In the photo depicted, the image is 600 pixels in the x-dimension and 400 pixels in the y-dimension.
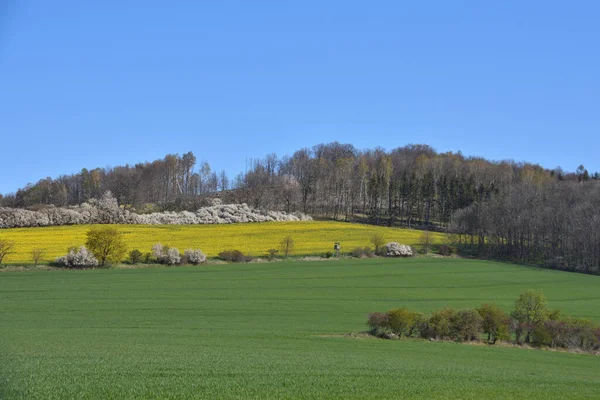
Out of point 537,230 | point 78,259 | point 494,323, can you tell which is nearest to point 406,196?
point 537,230

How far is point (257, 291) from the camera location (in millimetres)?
51938

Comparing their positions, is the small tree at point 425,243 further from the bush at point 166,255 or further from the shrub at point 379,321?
the shrub at point 379,321

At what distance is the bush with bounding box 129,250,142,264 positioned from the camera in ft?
212

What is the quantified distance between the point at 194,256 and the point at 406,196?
72954 mm

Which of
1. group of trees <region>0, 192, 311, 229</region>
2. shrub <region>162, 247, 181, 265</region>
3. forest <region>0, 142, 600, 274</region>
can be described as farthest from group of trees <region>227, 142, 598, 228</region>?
shrub <region>162, 247, 181, 265</region>

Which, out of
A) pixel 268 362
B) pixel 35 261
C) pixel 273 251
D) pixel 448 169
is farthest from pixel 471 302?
pixel 448 169

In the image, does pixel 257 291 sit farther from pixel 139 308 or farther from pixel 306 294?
pixel 139 308

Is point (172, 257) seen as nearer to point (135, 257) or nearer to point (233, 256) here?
point (135, 257)

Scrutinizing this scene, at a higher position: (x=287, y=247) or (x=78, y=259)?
(x=287, y=247)

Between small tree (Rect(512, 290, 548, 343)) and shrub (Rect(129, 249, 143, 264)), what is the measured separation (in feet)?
137

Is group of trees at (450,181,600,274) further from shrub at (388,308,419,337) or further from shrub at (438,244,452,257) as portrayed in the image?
shrub at (388,308,419,337)

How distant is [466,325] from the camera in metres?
36.8

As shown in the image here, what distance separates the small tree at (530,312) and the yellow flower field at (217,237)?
128ft

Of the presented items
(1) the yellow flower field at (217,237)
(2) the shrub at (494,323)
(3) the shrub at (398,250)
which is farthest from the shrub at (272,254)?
(2) the shrub at (494,323)
